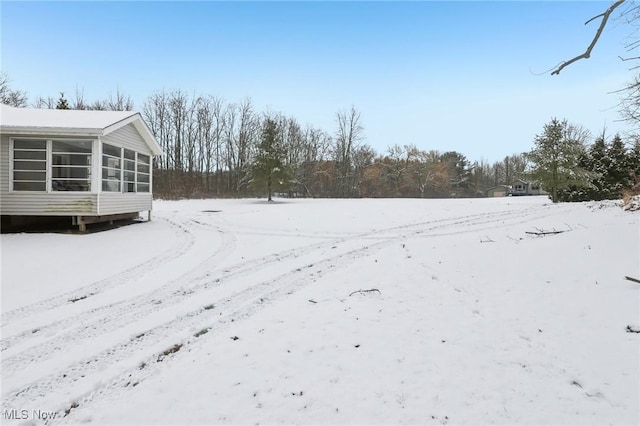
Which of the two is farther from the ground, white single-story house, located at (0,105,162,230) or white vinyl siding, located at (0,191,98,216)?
white single-story house, located at (0,105,162,230)

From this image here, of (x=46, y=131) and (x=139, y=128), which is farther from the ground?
(x=139, y=128)

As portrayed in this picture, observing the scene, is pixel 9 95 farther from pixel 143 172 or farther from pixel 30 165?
pixel 30 165

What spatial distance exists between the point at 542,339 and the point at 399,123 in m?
64.0

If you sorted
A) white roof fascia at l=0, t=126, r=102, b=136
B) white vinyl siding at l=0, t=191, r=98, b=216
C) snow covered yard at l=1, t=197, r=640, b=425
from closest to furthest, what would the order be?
snow covered yard at l=1, t=197, r=640, b=425 < white roof fascia at l=0, t=126, r=102, b=136 < white vinyl siding at l=0, t=191, r=98, b=216

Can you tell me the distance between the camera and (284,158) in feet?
93.0

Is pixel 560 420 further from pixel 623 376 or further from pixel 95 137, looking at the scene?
pixel 95 137

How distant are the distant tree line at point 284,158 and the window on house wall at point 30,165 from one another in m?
17.8

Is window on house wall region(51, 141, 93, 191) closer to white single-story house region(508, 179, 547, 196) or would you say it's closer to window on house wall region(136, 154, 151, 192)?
window on house wall region(136, 154, 151, 192)

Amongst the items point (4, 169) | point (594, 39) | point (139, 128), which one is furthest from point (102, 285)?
point (139, 128)

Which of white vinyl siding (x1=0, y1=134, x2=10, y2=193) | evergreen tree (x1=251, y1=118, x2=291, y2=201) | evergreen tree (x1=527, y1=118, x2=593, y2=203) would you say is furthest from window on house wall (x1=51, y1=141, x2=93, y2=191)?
evergreen tree (x1=527, y1=118, x2=593, y2=203)

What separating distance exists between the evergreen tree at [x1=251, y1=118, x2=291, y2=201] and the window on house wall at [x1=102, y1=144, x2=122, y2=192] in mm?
15803

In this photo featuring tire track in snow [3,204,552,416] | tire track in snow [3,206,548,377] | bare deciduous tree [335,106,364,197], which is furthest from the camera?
bare deciduous tree [335,106,364,197]

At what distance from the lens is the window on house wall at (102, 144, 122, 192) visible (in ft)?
36.2

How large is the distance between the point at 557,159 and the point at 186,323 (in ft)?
84.3
